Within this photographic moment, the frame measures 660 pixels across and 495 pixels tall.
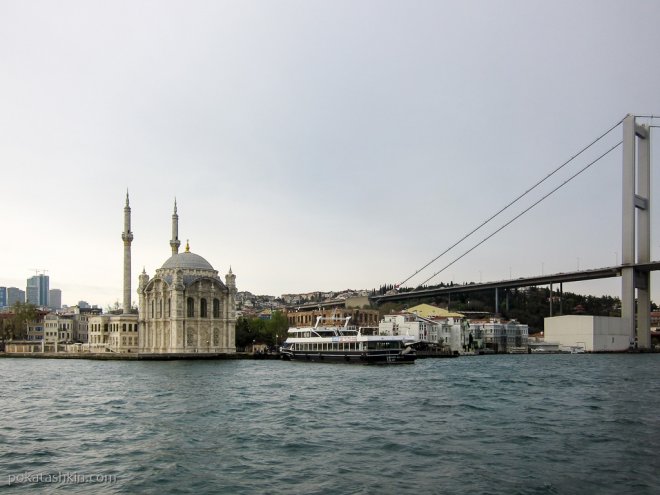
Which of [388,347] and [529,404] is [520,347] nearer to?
[388,347]

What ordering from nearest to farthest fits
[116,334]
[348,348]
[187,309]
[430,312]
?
[348,348] → [187,309] → [116,334] → [430,312]

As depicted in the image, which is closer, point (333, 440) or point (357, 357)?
point (333, 440)

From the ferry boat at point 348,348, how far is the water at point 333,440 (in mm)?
19162

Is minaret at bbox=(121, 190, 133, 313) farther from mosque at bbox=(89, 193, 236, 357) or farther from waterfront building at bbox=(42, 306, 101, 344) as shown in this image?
waterfront building at bbox=(42, 306, 101, 344)

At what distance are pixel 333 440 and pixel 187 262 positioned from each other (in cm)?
5367

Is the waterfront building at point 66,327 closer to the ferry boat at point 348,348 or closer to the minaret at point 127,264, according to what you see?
the minaret at point 127,264

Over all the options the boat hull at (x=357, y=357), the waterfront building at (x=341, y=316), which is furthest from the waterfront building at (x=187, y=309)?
the waterfront building at (x=341, y=316)

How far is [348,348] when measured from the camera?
50.7 metres

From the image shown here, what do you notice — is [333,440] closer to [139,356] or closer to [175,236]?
[139,356]

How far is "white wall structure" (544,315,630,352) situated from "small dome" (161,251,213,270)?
4371 centimetres

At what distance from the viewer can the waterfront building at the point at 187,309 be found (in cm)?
6525

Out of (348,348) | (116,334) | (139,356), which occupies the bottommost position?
(139,356)

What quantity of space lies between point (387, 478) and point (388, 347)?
123 feet

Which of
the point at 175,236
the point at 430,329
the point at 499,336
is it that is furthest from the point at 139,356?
the point at 499,336
